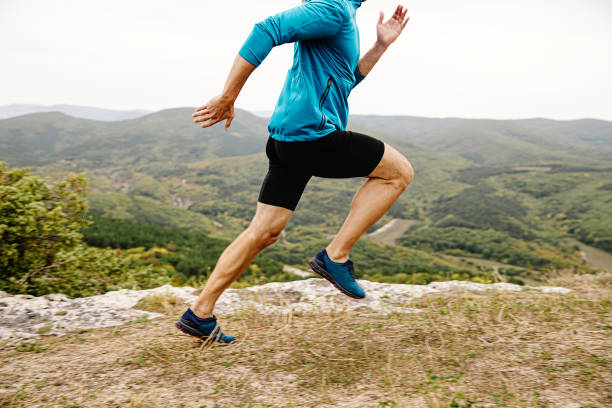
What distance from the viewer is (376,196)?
2477 mm

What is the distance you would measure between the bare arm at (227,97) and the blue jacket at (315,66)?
48mm

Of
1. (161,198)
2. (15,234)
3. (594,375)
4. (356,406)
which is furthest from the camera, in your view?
(161,198)

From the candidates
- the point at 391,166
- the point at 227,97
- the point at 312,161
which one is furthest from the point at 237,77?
the point at 391,166

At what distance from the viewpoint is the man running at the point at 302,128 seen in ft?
6.29

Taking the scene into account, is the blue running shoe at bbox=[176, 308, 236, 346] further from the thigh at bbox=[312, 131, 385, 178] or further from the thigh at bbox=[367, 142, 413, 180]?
the thigh at bbox=[367, 142, 413, 180]

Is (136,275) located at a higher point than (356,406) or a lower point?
lower

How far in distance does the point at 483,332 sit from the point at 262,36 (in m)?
2.21

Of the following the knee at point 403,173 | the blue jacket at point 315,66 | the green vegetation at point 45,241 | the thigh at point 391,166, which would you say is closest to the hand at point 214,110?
the blue jacket at point 315,66

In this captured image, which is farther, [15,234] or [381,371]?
[15,234]

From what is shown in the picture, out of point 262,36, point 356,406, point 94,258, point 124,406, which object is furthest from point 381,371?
point 94,258

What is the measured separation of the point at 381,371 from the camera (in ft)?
6.79

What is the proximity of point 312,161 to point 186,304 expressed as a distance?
198 centimetres

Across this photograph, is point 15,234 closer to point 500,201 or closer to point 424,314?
point 424,314

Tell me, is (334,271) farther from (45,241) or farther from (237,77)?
(45,241)
